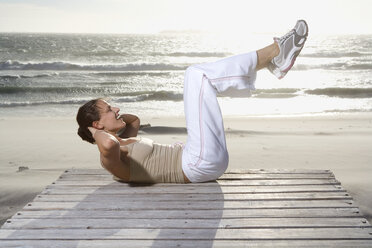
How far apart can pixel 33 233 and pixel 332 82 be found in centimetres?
1842

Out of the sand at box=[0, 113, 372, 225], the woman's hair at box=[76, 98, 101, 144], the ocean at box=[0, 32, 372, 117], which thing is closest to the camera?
the woman's hair at box=[76, 98, 101, 144]

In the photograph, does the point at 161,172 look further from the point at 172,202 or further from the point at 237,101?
the point at 237,101

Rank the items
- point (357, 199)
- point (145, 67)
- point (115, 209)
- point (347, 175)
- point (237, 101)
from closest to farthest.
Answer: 1. point (115, 209)
2. point (357, 199)
3. point (347, 175)
4. point (237, 101)
5. point (145, 67)

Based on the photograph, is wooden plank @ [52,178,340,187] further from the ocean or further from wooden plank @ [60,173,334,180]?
the ocean

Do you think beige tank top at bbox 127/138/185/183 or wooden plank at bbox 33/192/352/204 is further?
beige tank top at bbox 127/138/185/183

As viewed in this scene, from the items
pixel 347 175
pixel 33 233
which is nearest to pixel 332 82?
pixel 347 175

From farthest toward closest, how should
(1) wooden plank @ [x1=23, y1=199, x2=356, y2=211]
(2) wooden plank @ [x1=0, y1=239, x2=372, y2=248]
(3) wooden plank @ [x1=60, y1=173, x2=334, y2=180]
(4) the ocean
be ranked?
(4) the ocean < (3) wooden plank @ [x1=60, y1=173, x2=334, y2=180] < (1) wooden plank @ [x1=23, y1=199, x2=356, y2=211] < (2) wooden plank @ [x1=0, y1=239, x2=372, y2=248]

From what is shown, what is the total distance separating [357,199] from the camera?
5.14 metres

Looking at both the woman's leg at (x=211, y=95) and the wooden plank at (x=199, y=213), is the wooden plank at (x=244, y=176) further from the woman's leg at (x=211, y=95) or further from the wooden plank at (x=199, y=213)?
the wooden plank at (x=199, y=213)

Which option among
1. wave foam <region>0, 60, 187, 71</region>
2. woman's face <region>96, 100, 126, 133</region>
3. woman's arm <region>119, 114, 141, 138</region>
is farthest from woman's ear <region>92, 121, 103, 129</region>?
wave foam <region>0, 60, 187, 71</region>

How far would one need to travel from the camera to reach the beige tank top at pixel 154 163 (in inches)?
148

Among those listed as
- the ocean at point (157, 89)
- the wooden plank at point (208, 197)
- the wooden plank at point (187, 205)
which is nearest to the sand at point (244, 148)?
the ocean at point (157, 89)

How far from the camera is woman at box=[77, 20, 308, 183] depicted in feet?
11.2

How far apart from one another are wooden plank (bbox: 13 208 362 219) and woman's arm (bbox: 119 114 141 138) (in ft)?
3.53
